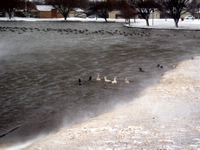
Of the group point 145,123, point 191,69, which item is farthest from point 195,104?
point 191,69

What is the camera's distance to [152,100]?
13.0m

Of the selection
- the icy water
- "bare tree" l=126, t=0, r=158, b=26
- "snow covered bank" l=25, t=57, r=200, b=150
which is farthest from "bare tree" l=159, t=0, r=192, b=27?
"snow covered bank" l=25, t=57, r=200, b=150

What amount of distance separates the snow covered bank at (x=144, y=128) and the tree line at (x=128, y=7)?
1960 inches

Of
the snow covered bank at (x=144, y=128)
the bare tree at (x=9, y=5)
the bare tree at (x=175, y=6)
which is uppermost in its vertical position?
the bare tree at (x=9, y=5)

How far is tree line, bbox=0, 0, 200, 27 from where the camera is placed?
61.7 meters

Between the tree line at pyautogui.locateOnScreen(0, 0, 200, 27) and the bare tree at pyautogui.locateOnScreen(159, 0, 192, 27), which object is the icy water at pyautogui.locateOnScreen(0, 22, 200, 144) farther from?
the tree line at pyautogui.locateOnScreen(0, 0, 200, 27)

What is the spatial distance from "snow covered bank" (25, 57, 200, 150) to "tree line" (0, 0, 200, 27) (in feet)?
163

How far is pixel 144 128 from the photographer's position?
9891mm

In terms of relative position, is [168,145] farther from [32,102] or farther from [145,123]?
[32,102]

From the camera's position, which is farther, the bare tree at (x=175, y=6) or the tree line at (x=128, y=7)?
the tree line at (x=128, y=7)

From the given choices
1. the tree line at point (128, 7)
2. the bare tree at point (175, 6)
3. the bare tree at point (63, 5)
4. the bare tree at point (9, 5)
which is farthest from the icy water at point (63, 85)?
the bare tree at point (63, 5)

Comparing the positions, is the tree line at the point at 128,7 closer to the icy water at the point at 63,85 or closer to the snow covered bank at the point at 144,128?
the icy water at the point at 63,85

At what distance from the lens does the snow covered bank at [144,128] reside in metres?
8.84

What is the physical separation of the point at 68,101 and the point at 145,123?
4.37 m
